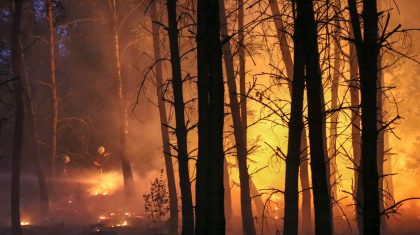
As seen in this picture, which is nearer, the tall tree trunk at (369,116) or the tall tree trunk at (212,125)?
the tall tree trunk at (369,116)

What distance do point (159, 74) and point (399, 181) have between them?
17070 millimetres

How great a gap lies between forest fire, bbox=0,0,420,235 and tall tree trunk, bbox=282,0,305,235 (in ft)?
0.13

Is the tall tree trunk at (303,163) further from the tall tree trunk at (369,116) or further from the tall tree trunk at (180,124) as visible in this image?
the tall tree trunk at (369,116)

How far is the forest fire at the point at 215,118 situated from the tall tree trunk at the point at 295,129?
0.04 meters

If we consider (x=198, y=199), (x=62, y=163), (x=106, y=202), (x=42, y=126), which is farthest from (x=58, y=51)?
(x=198, y=199)

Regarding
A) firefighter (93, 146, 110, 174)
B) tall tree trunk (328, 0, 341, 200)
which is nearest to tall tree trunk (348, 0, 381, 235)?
tall tree trunk (328, 0, 341, 200)

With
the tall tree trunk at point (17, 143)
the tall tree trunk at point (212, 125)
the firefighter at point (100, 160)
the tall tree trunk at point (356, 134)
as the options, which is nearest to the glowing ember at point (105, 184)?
the firefighter at point (100, 160)

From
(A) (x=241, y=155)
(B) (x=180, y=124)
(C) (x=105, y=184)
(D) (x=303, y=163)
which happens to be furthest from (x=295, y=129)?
(C) (x=105, y=184)

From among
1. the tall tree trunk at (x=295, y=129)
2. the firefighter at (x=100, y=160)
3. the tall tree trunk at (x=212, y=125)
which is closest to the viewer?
the tall tree trunk at (x=212, y=125)

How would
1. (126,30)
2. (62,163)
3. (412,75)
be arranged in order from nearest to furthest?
(412,75), (126,30), (62,163)

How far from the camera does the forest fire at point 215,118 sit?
25.9 ft

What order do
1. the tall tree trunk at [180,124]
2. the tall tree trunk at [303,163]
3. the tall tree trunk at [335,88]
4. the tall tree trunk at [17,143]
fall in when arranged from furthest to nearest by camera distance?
the tall tree trunk at [17,143], the tall tree trunk at [303,163], the tall tree trunk at [180,124], the tall tree trunk at [335,88]

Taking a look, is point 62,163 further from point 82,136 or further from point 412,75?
point 412,75

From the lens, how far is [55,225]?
20.8m
